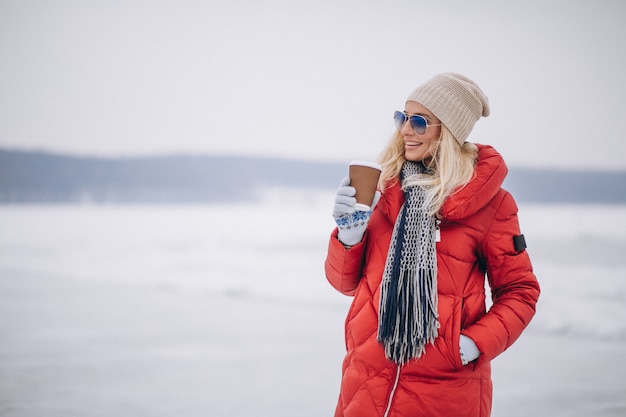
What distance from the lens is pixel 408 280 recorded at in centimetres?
117

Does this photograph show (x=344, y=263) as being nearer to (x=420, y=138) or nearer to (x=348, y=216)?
(x=348, y=216)

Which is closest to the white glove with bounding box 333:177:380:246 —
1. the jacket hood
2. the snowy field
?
the jacket hood

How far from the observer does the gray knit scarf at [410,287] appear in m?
1.14

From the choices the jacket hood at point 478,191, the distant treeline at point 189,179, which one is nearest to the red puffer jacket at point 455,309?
the jacket hood at point 478,191

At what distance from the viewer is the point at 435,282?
1.17m

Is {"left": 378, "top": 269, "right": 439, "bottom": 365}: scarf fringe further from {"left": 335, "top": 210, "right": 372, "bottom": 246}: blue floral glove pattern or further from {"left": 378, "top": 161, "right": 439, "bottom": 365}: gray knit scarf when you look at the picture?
{"left": 335, "top": 210, "right": 372, "bottom": 246}: blue floral glove pattern

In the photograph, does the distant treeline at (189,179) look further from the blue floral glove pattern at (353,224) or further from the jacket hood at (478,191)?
the blue floral glove pattern at (353,224)

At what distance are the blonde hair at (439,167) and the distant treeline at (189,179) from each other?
13.2m

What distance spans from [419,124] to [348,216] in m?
0.29

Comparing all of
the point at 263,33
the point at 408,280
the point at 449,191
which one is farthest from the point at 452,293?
the point at 263,33

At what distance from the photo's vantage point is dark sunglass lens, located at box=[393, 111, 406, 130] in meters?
1.31

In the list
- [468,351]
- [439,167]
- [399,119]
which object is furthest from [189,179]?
[468,351]

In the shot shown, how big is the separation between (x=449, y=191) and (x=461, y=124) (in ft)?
0.62

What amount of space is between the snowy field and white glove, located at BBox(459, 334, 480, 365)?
1.63m
